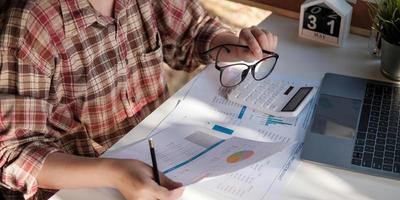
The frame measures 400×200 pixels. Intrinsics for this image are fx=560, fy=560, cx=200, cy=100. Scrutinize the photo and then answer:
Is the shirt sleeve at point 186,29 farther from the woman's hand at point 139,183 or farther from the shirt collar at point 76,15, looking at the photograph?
the woman's hand at point 139,183

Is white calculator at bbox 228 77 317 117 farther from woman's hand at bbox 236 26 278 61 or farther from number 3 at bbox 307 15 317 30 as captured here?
number 3 at bbox 307 15 317 30

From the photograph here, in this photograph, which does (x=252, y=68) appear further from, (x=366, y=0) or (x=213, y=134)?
(x=366, y=0)

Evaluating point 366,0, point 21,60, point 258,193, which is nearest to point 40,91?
point 21,60

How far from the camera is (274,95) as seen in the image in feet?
3.80

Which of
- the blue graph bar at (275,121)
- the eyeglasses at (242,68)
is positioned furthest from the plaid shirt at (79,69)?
the blue graph bar at (275,121)

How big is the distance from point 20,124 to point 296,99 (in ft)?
1.76

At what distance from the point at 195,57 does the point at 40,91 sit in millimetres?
461

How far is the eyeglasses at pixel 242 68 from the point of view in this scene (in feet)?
3.98

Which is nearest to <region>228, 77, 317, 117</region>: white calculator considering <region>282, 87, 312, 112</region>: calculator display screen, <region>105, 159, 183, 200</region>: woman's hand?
<region>282, 87, 312, 112</region>: calculator display screen

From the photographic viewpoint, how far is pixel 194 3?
1.34 meters

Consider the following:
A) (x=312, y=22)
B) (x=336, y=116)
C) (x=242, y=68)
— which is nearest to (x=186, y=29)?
(x=242, y=68)

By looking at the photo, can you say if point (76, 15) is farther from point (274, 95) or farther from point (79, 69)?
point (274, 95)

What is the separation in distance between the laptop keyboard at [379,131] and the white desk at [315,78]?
41mm

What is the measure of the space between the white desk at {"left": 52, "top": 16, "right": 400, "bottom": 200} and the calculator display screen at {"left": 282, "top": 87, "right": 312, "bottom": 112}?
0.23 ft
